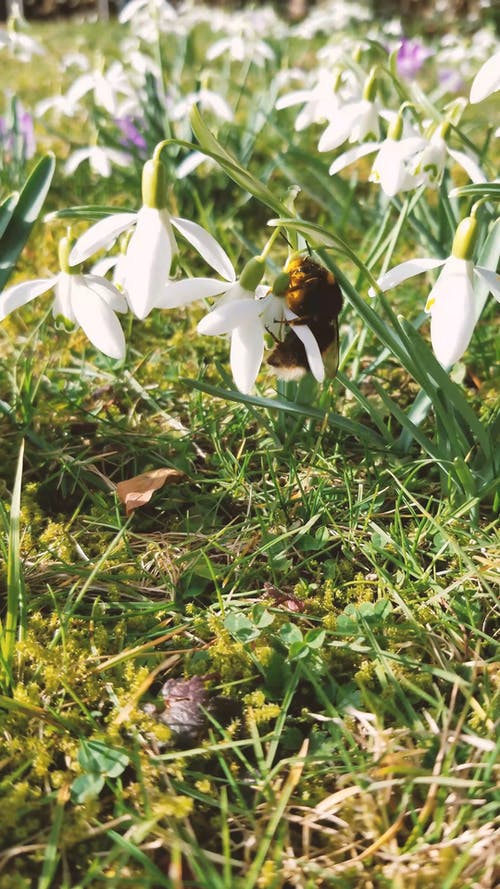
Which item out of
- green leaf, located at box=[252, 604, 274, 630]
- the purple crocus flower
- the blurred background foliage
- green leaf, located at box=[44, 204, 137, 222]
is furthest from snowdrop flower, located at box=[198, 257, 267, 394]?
the blurred background foliage

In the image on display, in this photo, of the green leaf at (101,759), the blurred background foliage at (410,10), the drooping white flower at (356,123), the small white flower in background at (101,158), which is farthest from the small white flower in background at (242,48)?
the blurred background foliage at (410,10)

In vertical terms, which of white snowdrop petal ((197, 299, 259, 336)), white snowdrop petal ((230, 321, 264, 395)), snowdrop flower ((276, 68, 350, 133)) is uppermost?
snowdrop flower ((276, 68, 350, 133))

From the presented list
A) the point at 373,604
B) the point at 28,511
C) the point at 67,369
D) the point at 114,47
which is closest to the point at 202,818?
the point at 373,604

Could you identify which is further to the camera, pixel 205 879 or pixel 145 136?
pixel 145 136

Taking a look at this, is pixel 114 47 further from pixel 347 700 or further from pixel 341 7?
pixel 347 700

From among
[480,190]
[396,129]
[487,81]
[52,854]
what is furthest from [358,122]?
[52,854]

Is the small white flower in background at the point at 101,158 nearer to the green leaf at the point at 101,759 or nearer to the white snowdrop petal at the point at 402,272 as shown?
the white snowdrop petal at the point at 402,272

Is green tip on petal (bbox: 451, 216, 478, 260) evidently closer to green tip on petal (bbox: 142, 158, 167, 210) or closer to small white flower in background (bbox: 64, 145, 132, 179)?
green tip on petal (bbox: 142, 158, 167, 210)
